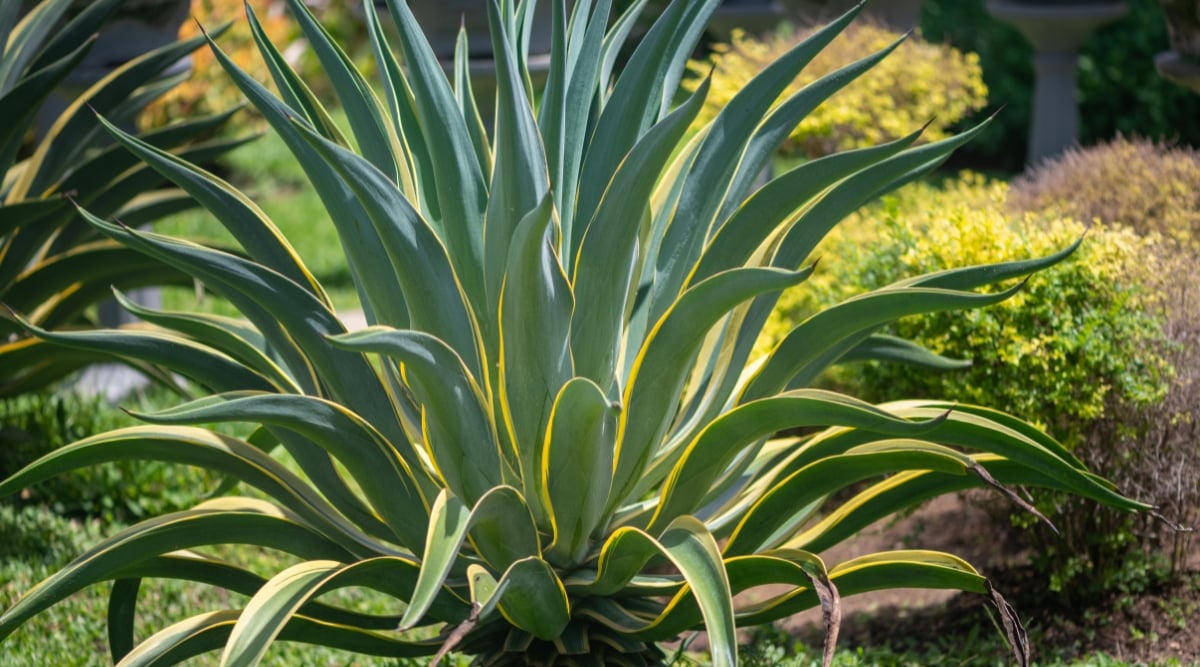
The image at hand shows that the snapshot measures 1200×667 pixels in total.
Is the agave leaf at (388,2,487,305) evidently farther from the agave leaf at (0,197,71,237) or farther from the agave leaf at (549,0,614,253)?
the agave leaf at (0,197,71,237)

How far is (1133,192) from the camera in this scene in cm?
440

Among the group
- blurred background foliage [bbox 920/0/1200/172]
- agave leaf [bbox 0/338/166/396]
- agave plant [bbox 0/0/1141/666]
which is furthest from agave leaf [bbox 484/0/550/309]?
blurred background foliage [bbox 920/0/1200/172]

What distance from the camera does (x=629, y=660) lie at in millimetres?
2441

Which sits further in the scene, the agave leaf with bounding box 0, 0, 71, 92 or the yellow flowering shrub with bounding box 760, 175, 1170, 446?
→ the agave leaf with bounding box 0, 0, 71, 92

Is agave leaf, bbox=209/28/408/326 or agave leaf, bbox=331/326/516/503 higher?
agave leaf, bbox=209/28/408/326

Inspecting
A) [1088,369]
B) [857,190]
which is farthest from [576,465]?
[1088,369]

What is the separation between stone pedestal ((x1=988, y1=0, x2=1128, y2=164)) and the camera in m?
7.82

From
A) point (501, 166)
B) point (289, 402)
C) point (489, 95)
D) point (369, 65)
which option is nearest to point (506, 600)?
point (289, 402)

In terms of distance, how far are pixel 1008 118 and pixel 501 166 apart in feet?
30.3

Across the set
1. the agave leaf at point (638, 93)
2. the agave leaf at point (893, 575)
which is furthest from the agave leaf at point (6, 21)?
the agave leaf at point (893, 575)

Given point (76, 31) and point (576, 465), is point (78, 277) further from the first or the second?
point (576, 465)

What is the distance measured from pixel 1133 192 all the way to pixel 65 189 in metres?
3.65

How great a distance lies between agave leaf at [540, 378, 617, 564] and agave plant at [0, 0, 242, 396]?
7.34ft

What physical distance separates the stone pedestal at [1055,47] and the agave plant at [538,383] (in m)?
6.03
